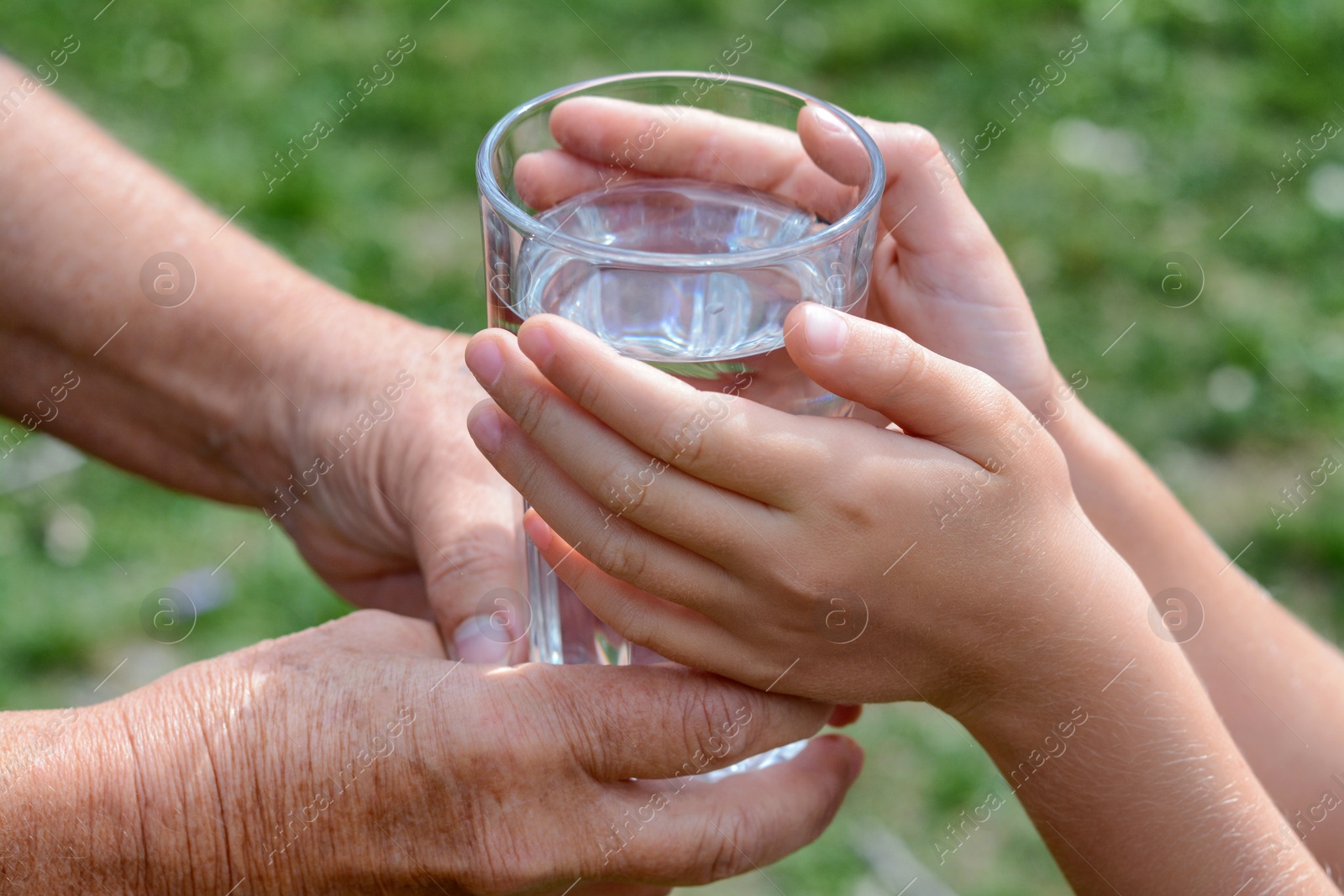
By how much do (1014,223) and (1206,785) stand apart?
9.00 ft

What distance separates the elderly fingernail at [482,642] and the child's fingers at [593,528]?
0.41 meters

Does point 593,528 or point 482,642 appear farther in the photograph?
point 482,642

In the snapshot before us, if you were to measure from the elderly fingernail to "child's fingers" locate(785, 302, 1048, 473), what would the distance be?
0.68 m

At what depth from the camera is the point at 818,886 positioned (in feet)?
9.20

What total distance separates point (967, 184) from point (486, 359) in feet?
10.4

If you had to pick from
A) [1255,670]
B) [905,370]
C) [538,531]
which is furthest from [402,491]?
[1255,670]

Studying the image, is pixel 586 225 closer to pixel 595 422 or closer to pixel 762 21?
pixel 595 422

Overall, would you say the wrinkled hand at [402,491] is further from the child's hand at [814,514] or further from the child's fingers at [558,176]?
the child's fingers at [558,176]

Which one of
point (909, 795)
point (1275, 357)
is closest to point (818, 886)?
point (909, 795)

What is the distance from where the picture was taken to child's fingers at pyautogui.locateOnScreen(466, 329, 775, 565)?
4.36 ft

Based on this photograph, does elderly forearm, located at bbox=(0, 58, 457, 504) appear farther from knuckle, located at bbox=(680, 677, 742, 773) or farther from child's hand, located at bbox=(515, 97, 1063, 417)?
knuckle, located at bbox=(680, 677, 742, 773)

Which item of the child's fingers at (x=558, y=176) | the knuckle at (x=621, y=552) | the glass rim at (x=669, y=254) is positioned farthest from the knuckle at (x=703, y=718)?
the child's fingers at (x=558, y=176)

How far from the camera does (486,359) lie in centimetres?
132

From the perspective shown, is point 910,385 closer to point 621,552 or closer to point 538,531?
point 621,552
